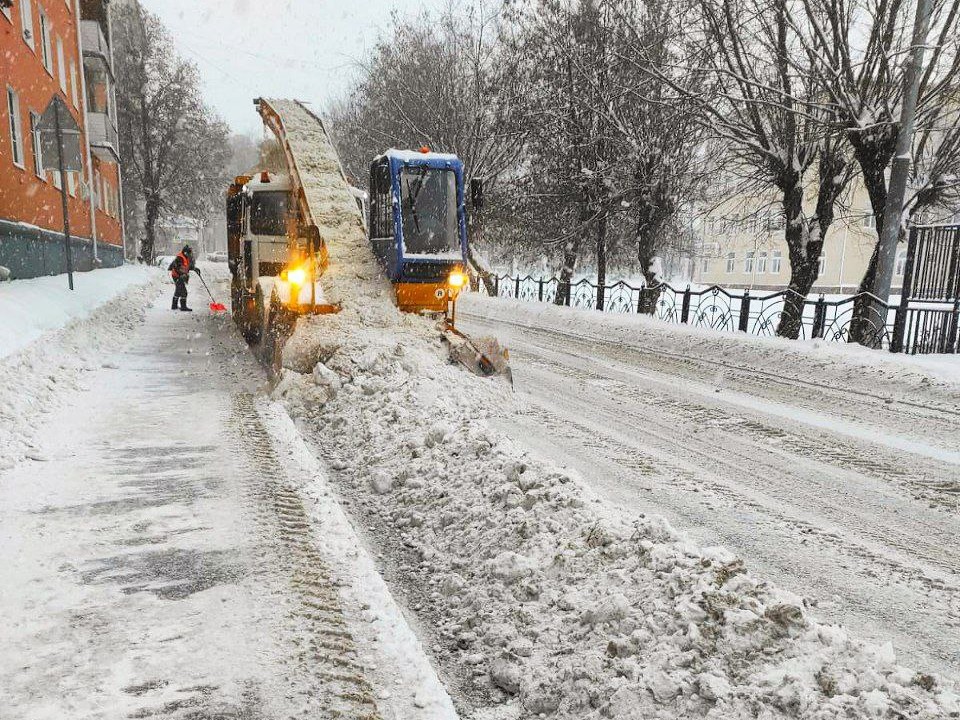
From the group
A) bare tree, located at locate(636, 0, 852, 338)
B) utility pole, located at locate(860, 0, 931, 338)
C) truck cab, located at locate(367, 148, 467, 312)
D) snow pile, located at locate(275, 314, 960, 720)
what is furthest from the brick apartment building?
utility pole, located at locate(860, 0, 931, 338)

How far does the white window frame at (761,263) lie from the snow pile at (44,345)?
3814 centimetres

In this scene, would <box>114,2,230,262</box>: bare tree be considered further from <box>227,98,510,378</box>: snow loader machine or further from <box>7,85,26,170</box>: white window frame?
<box>227,98,510,378</box>: snow loader machine

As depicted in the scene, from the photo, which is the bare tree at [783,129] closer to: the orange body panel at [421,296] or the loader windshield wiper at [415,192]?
the loader windshield wiper at [415,192]

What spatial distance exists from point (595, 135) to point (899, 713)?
18.5 metres

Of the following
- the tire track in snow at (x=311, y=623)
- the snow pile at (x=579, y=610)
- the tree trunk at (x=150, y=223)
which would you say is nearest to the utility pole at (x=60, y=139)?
the tire track in snow at (x=311, y=623)

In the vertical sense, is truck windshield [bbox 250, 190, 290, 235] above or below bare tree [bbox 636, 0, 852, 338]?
below

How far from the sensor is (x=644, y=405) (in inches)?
292

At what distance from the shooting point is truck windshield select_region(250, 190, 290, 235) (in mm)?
10359

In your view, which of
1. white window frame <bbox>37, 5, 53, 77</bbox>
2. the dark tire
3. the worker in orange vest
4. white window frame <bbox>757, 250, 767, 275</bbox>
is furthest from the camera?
white window frame <bbox>757, 250, 767, 275</bbox>

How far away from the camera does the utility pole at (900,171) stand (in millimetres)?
10227

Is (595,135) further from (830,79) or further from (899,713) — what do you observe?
(899,713)

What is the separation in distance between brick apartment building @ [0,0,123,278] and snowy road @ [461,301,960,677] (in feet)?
29.5

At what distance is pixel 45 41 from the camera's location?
712 inches

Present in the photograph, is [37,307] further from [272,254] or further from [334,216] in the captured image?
[334,216]
